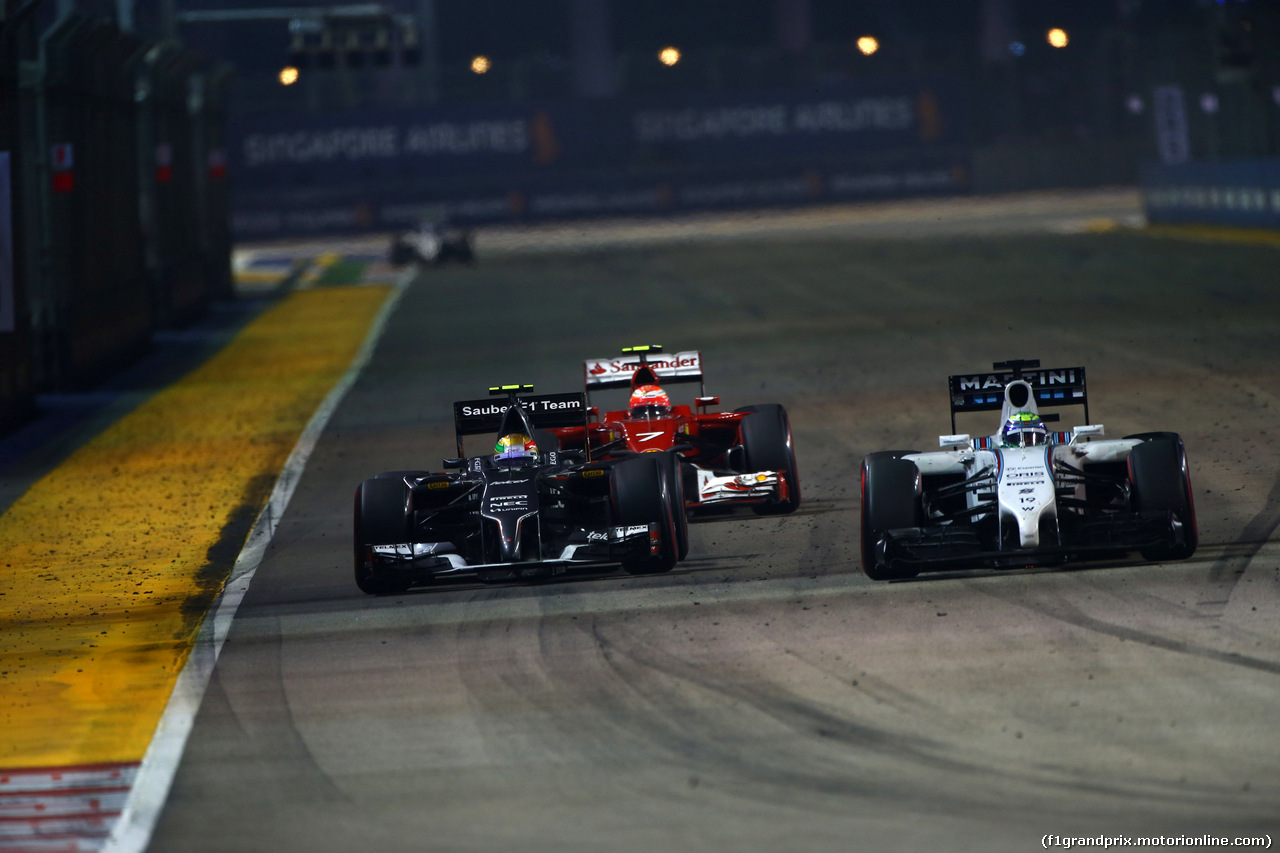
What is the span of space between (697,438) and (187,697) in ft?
21.8

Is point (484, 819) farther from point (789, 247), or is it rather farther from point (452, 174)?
point (452, 174)

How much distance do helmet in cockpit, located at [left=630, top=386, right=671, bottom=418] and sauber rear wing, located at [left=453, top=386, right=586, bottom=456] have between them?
3.79ft

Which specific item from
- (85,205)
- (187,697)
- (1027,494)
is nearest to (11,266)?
(85,205)

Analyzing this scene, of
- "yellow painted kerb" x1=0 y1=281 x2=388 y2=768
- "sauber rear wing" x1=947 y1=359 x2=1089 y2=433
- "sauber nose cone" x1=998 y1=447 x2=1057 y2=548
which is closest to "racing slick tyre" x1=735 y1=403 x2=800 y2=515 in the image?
"sauber rear wing" x1=947 y1=359 x2=1089 y2=433

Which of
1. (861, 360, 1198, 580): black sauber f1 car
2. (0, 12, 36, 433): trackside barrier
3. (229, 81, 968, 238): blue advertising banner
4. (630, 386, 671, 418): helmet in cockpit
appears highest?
(229, 81, 968, 238): blue advertising banner

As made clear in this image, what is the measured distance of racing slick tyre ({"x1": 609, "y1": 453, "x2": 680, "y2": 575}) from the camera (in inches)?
482

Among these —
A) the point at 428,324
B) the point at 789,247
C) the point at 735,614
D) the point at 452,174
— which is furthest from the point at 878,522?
the point at 452,174

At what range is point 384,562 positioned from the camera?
39.9ft

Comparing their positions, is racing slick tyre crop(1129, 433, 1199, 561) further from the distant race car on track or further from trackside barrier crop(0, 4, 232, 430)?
trackside barrier crop(0, 4, 232, 430)

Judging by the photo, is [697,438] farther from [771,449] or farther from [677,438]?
[771,449]

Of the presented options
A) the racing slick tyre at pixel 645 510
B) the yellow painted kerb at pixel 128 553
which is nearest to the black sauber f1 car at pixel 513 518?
the racing slick tyre at pixel 645 510

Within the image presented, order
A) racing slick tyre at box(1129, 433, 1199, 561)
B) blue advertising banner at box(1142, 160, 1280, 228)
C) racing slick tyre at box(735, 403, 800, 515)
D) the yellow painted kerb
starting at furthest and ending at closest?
blue advertising banner at box(1142, 160, 1280, 228), racing slick tyre at box(735, 403, 800, 515), racing slick tyre at box(1129, 433, 1199, 561), the yellow painted kerb

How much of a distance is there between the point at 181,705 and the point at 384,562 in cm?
262

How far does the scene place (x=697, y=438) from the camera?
15641 mm
